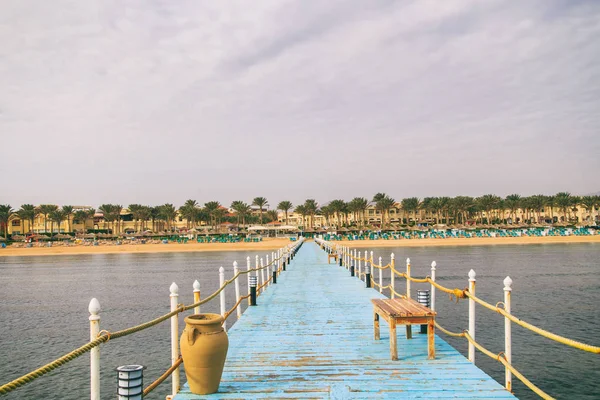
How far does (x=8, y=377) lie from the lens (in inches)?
579

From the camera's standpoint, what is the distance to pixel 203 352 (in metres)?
5.71

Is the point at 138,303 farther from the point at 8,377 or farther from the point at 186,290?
the point at 8,377

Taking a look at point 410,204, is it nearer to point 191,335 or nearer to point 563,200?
point 563,200

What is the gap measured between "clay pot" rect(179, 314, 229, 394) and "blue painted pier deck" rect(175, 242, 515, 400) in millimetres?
175

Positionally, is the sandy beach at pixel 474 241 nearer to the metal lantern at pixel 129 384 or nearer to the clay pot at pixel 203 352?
the clay pot at pixel 203 352

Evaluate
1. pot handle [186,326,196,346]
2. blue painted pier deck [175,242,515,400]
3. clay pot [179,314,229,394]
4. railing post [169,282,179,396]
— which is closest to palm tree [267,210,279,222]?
blue painted pier deck [175,242,515,400]

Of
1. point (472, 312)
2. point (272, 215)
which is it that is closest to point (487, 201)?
point (272, 215)

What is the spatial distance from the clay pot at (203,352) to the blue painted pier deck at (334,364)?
175 millimetres

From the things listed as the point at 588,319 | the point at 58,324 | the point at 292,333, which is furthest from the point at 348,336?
the point at 58,324

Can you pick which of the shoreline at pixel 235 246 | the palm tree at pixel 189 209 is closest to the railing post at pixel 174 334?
the shoreline at pixel 235 246

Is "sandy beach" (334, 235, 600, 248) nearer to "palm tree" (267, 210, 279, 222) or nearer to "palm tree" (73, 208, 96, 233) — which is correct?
"palm tree" (267, 210, 279, 222)

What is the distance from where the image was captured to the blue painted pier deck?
600 centimetres

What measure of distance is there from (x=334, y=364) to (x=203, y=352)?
2.47 metres

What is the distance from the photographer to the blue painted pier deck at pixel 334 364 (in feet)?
19.7
